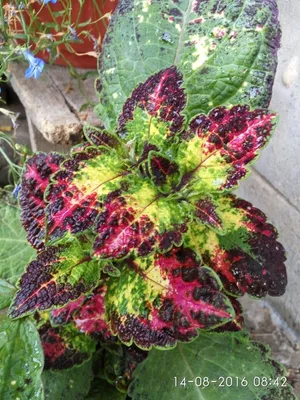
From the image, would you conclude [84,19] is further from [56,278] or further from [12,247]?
[56,278]

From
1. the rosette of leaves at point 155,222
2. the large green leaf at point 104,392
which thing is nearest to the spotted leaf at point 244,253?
the rosette of leaves at point 155,222

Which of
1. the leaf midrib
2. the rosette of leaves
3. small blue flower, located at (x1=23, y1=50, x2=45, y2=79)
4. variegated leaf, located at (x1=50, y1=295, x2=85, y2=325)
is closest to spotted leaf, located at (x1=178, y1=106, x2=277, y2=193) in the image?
the rosette of leaves

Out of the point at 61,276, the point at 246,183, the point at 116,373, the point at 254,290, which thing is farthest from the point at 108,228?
the point at 246,183

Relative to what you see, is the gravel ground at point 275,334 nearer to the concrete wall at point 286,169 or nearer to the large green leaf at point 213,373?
the concrete wall at point 286,169

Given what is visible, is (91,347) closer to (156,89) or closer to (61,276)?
(61,276)

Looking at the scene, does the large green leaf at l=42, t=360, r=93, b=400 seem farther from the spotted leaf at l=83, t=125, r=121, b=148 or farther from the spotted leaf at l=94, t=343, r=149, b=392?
the spotted leaf at l=83, t=125, r=121, b=148
